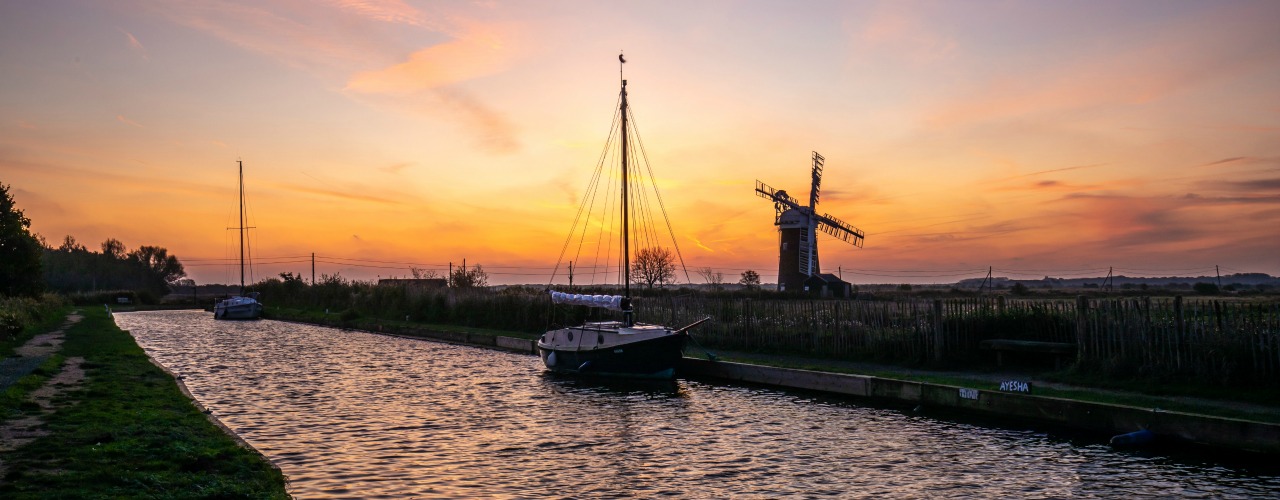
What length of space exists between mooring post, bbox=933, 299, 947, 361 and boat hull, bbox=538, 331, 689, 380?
6.98 meters

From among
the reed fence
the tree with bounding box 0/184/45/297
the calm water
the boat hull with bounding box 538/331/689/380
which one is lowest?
the calm water

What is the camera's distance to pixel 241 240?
76.2 m

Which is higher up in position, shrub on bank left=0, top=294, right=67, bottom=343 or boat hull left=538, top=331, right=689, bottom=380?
shrub on bank left=0, top=294, right=67, bottom=343

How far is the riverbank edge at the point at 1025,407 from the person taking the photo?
13492 millimetres

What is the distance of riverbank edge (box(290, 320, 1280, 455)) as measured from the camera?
13.5 m

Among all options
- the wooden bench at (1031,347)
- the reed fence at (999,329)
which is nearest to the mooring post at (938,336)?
the reed fence at (999,329)

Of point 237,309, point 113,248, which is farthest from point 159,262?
point 237,309

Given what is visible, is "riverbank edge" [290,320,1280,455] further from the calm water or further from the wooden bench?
the wooden bench

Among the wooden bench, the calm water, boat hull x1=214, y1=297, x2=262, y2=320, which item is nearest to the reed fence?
the wooden bench

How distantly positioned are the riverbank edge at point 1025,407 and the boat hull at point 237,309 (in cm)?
5200

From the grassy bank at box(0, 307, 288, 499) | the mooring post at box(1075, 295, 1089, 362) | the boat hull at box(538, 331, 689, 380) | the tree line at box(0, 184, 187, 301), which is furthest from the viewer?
the tree line at box(0, 184, 187, 301)

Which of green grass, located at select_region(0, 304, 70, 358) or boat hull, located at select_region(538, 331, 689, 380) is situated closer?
boat hull, located at select_region(538, 331, 689, 380)

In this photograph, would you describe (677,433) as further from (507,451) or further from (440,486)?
(440,486)

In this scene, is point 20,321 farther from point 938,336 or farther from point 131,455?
point 938,336
